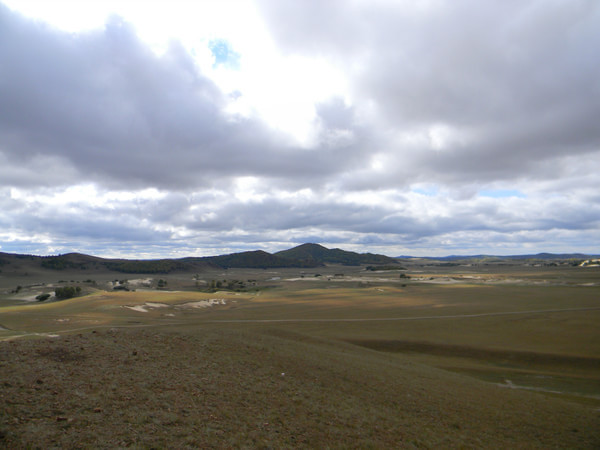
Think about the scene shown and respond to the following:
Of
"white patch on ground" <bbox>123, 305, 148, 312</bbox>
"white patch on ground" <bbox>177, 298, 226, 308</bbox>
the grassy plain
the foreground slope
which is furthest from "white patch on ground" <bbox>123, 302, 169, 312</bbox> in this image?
the foreground slope

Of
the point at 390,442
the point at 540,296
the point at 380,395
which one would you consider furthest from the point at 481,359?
the point at 540,296

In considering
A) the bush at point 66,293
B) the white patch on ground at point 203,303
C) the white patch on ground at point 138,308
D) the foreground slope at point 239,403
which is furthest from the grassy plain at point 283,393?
the bush at point 66,293

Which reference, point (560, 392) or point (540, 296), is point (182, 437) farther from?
point (540, 296)

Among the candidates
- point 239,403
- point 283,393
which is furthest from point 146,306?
point 239,403

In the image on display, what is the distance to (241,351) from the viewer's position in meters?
23.1

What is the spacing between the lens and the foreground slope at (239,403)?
35.6 ft

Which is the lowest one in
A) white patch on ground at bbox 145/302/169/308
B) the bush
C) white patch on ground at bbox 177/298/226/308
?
white patch on ground at bbox 177/298/226/308

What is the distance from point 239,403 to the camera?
14.1 m

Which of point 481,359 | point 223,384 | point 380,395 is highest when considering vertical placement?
point 223,384

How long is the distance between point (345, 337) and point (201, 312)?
32716 mm

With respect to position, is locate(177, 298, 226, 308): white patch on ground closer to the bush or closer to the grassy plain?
the grassy plain

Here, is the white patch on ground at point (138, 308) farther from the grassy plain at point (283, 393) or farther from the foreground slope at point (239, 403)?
the foreground slope at point (239, 403)

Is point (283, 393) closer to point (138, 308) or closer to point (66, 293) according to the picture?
point (138, 308)

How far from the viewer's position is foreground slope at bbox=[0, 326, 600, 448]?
35.6 feet
